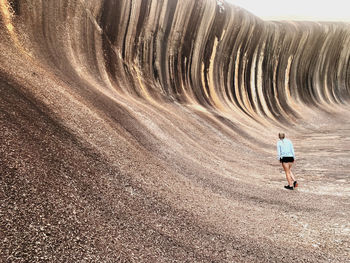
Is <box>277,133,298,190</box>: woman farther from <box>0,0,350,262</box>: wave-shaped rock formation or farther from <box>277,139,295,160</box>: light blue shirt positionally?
<box>0,0,350,262</box>: wave-shaped rock formation

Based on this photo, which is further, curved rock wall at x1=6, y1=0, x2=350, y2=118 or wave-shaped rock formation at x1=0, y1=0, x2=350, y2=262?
curved rock wall at x1=6, y1=0, x2=350, y2=118

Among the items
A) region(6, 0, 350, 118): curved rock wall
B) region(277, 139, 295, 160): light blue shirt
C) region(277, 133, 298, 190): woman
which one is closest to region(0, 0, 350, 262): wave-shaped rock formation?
region(6, 0, 350, 118): curved rock wall

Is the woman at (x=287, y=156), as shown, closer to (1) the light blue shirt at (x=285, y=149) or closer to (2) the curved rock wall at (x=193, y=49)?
(1) the light blue shirt at (x=285, y=149)

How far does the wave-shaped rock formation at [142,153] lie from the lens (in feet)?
11.7

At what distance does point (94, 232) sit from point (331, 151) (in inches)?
474

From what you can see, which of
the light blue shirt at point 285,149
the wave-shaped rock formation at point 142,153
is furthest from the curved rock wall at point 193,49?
the light blue shirt at point 285,149

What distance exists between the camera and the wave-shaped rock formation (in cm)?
356

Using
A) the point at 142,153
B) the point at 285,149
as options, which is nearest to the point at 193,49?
the point at 285,149

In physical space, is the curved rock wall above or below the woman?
above

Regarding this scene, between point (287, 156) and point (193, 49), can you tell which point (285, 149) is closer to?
point (287, 156)

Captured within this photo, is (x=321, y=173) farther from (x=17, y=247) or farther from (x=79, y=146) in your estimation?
(x=17, y=247)

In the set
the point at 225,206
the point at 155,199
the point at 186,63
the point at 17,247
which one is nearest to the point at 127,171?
the point at 155,199

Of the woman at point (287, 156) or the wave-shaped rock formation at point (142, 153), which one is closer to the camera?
the wave-shaped rock formation at point (142, 153)

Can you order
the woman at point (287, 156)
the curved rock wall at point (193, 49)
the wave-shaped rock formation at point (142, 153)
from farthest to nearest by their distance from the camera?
the curved rock wall at point (193, 49)
the woman at point (287, 156)
the wave-shaped rock formation at point (142, 153)
